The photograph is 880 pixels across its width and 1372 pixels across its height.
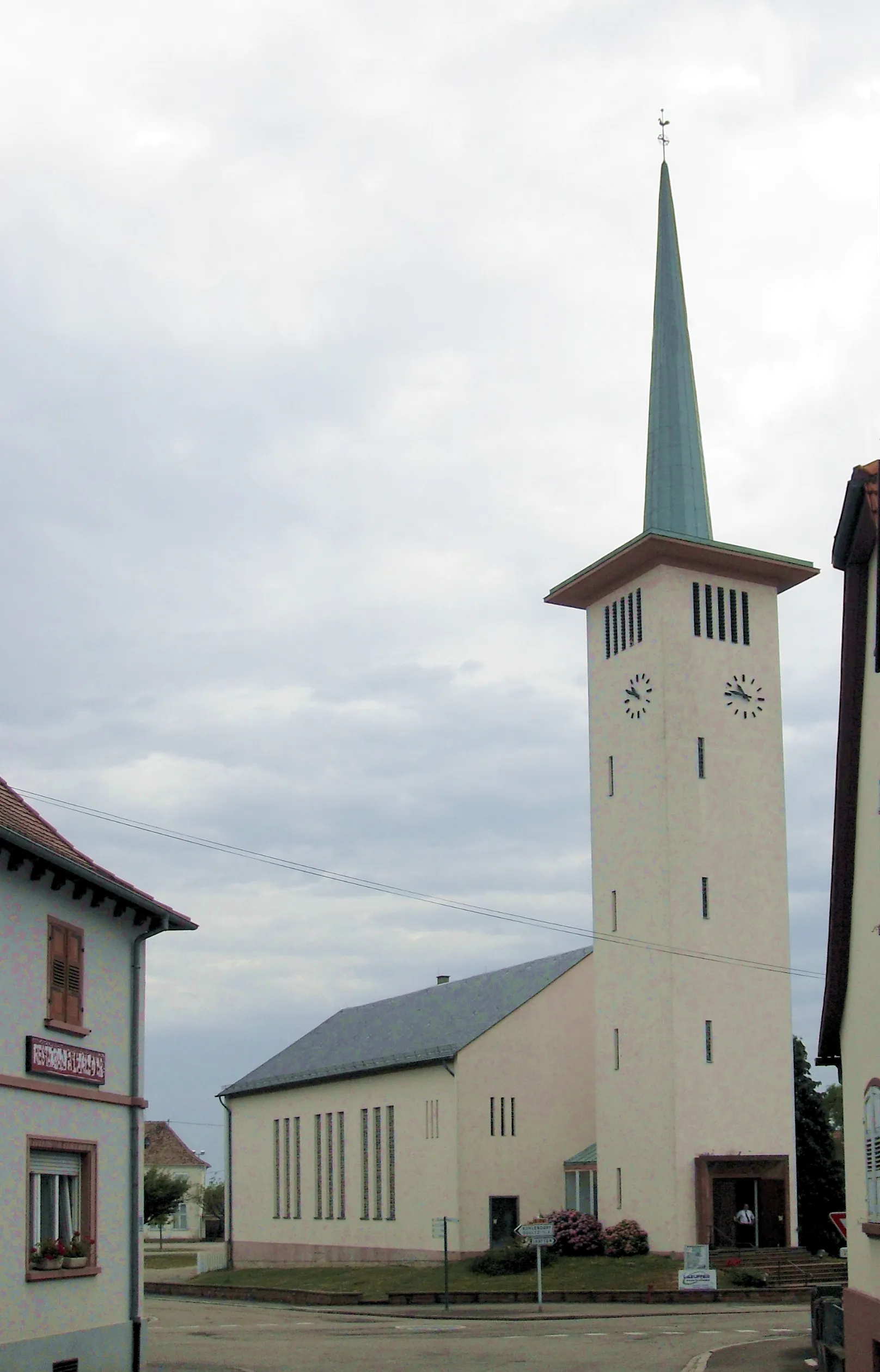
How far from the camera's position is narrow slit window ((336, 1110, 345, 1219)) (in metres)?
57.8

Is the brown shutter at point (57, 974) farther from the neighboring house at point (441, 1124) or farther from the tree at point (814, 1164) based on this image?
the tree at point (814, 1164)

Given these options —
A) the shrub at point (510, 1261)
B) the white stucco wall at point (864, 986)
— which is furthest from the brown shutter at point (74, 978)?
the shrub at point (510, 1261)

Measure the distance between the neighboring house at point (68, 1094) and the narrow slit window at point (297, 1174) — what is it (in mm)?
39567

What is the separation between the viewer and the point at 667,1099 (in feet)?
147

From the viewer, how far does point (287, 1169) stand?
6328 centimetres

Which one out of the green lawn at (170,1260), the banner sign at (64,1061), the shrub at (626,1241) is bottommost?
the green lawn at (170,1260)

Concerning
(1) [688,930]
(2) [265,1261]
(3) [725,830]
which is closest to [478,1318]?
(1) [688,930]

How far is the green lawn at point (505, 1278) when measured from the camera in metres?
42.2

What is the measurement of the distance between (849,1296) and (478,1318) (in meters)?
20.5

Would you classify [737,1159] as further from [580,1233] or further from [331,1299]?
[331,1299]

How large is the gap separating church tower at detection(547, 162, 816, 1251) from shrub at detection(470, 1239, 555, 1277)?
237 centimetres

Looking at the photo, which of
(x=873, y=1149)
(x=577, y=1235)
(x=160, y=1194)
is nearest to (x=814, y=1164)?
(x=577, y=1235)

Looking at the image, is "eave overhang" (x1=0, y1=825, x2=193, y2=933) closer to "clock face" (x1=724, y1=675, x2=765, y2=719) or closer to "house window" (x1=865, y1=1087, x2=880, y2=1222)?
"house window" (x1=865, y1=1087, x2=880, y2=1222)

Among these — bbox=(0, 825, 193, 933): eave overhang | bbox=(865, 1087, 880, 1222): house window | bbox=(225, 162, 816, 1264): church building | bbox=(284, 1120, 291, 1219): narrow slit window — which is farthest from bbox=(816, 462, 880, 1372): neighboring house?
bbox=(284, 1120, 291, 1219): narrow slit window
